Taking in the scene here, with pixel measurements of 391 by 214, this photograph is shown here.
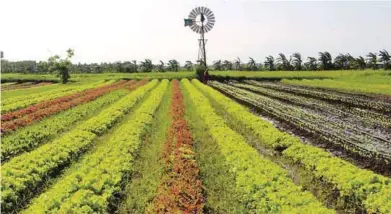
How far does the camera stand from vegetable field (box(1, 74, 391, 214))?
31.3 ft

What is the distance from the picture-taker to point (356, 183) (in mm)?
10102

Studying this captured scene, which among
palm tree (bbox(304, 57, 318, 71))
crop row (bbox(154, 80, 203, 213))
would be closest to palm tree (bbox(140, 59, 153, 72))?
palm tree (bbox(304, 57, 318, 71))

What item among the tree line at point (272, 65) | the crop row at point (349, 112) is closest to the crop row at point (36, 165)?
the crop row at point (349, 112)

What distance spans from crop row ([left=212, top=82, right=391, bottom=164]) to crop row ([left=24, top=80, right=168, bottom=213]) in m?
8.64

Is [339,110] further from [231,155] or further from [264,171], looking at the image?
[264,171]

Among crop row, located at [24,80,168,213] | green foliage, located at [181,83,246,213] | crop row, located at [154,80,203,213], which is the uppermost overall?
crop row, located at [24,80,168,213]

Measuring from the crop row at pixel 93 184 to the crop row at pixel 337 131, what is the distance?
864cm

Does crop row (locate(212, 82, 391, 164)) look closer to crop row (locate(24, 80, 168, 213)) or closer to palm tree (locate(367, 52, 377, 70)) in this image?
crop row (locate(24, 80, 168, 213))

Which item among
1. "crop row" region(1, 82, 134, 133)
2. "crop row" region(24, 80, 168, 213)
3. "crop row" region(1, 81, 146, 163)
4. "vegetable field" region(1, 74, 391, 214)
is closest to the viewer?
"crop row" region(24, 80, 168, 213)

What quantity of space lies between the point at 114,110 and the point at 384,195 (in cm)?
1841

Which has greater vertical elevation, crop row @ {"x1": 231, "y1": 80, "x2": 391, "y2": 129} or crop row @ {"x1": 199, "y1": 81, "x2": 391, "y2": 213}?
crop row @ {"x1": 199, "y1": 81, "x2": 391, "y2": 213}

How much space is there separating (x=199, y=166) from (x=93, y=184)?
4.17m

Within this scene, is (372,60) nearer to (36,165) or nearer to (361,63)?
(361,63)

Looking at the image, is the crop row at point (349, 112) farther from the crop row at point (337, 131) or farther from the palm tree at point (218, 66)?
the palm tree at point (218, 66)
